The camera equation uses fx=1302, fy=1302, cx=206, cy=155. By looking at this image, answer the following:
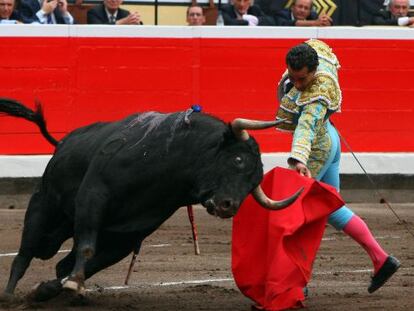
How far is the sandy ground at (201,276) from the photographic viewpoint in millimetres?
6469

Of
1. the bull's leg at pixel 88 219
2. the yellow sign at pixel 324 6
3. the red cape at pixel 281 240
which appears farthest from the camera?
the yellow sign at pixel 324 6

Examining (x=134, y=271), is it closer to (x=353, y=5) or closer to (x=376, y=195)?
(x=376, y=195)

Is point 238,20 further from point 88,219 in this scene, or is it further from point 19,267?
point 88,219

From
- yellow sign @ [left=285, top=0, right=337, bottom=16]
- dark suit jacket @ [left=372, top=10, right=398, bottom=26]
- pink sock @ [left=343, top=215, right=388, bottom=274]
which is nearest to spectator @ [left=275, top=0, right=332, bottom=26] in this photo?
yellow sign @ [left=285, top=0, right=337, bottom=16]

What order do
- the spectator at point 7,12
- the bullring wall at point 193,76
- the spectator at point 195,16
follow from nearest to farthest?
1. the spectator at point 7,12
2. the bullring wall at point 193,76
3. the spectator at point 195,16

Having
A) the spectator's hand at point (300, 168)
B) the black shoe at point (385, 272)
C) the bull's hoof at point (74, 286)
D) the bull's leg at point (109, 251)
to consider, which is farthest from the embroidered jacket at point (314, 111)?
the bull's hoof at point (74, 286)

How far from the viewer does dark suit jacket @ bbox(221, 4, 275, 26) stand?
11461 millimetres

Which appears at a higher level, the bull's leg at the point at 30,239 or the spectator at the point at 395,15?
the bull's leg at the point at 30,239

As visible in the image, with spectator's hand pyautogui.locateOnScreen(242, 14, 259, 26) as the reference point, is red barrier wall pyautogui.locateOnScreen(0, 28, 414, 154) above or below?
below

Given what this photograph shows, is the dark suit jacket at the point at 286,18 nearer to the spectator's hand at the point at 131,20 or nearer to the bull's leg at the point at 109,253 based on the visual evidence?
the spectator's hand at the point at 131,20

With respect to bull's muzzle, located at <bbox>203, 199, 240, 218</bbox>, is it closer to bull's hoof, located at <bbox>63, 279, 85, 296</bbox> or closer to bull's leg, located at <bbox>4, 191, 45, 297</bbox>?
bull's hoof, located at <bbox>63, 279, 85, 296</bbox>

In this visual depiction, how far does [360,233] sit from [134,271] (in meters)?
1.64

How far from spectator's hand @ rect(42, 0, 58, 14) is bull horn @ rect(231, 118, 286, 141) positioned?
17.0 ft

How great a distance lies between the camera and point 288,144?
11.5 metres
